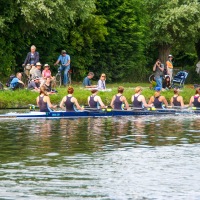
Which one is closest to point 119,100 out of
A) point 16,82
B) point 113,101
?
point 113,101

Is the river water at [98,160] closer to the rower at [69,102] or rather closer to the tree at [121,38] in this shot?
the rower at [69,102]

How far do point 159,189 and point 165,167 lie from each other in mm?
3027

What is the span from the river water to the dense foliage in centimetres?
1803

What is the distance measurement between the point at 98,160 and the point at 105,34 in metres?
38.3

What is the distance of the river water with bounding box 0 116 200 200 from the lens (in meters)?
19.7

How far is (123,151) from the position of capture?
85.5 ft

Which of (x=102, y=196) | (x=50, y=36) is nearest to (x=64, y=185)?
(x=102, y=196)

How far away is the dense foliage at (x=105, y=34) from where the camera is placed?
173ft

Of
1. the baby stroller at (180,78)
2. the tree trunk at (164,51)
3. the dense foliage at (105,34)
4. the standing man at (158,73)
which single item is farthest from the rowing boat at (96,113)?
the tree trunk at (164,51)

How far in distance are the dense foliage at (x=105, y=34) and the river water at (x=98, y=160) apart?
59.2 feet

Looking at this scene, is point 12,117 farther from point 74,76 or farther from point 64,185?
point 74,76

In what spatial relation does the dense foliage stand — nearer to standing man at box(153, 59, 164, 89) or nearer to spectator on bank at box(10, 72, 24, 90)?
standing man at box(153, 59, 164, 89)

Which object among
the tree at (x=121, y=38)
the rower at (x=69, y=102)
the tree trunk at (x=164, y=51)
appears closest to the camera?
the rower at (x=69, y=102)

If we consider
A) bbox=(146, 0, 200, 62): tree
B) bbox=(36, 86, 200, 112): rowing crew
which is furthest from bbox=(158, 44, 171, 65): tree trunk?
bbox=(36, 86, 200, 112): rowing crew
